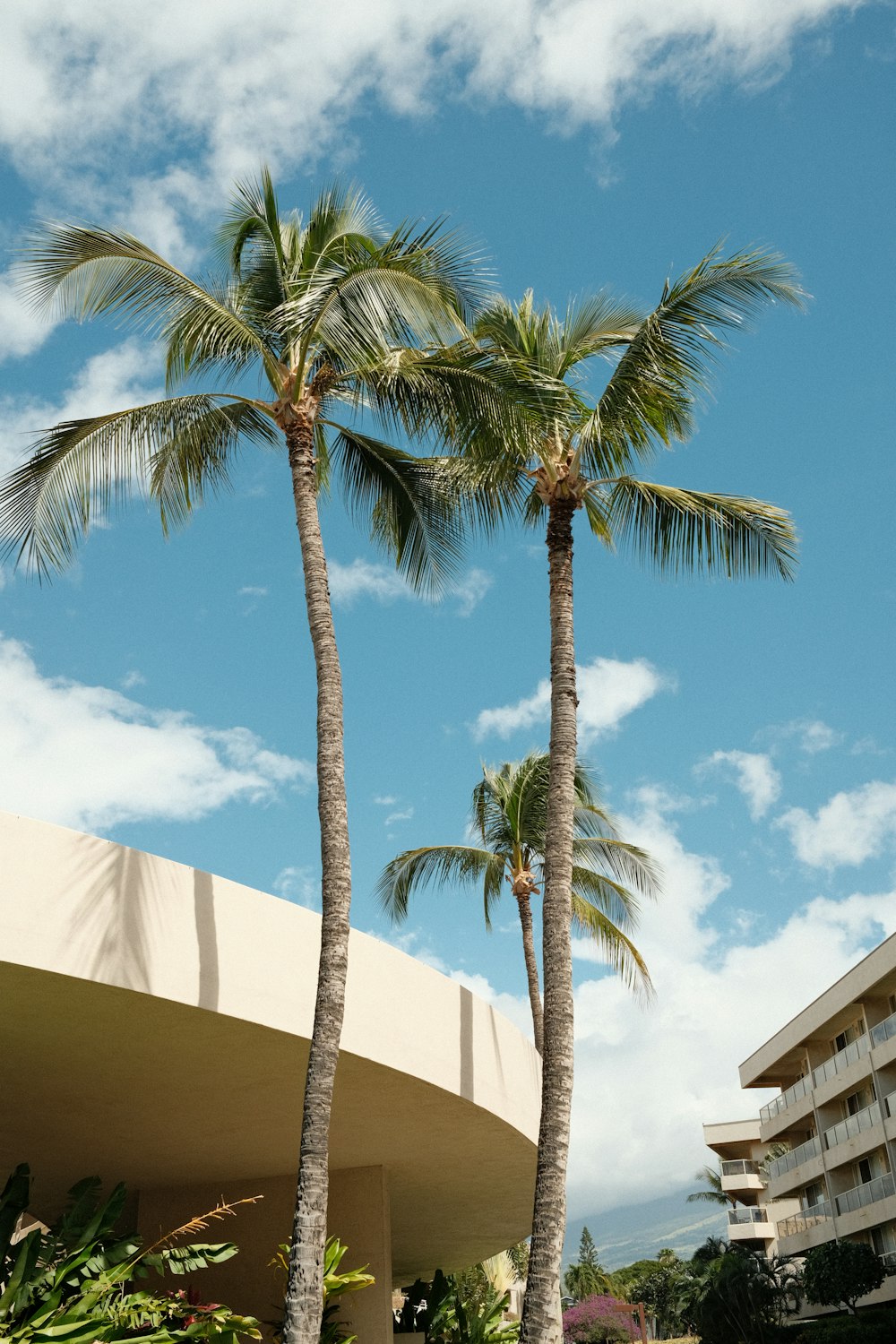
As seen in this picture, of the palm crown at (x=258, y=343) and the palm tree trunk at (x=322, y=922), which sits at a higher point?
the palm crown at (x=258, y=343)

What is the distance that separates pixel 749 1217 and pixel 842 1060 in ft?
64.1

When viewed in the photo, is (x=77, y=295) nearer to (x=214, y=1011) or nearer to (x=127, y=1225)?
(x=214, y=1011)

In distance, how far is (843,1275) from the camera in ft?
119

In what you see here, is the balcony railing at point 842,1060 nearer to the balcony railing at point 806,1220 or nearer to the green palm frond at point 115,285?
the balcony railing at point 806,1220

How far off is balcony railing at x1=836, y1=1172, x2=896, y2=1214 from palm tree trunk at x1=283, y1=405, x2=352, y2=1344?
3336 centimetres

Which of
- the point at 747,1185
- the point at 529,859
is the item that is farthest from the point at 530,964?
the point at 747,1185

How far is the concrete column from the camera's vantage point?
14258mm

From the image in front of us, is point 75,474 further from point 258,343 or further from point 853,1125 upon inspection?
point 853,1125

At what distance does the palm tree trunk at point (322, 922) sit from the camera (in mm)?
8727

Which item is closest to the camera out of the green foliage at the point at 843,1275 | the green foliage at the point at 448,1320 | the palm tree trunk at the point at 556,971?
the palm tree trunk at the point at 556,971

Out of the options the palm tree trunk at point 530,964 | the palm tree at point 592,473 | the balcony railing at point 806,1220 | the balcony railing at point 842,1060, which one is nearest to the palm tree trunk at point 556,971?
the palm tree at point 592,473

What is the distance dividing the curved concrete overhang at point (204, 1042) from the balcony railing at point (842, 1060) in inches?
1061

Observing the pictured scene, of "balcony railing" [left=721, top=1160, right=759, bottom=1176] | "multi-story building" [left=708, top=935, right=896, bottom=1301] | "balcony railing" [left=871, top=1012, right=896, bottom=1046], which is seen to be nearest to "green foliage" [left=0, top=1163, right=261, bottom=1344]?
"balcony railing" [left=871, top=1012, right=896, bottom=1046]

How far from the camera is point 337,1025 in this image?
934cm
